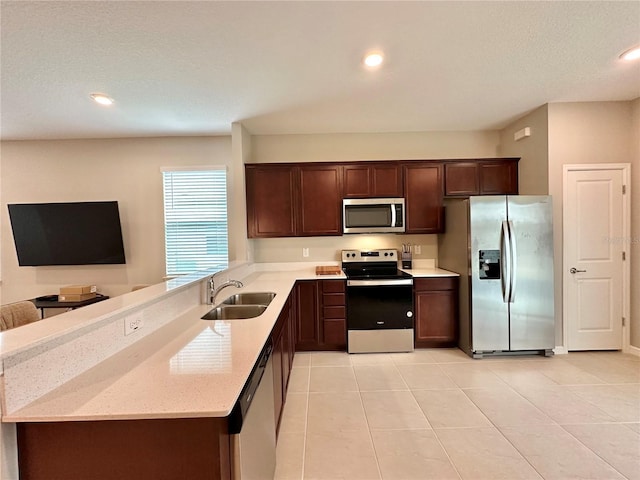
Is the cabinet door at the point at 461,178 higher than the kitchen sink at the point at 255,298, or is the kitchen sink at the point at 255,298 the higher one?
the cabinet door at the point at 461,178

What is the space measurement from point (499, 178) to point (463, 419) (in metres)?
2.94

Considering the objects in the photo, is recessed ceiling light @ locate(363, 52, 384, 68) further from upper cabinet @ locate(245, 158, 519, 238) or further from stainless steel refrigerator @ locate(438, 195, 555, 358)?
stainless steel refrigerator @ locate(438, 195, 555, 358)

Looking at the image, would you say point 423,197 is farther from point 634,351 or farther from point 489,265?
point 634,351

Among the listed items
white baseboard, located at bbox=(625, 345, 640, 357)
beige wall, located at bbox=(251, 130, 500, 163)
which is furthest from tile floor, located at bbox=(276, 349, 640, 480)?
beige wall, located at bbox=(251, 130, 500, 163)

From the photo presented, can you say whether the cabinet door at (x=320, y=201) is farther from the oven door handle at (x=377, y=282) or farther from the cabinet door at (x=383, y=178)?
the oven door handle at (x=377, y=282)

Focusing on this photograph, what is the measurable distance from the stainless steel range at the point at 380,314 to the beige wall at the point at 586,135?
1.95 meters

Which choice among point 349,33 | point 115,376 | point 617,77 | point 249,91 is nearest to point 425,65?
point 349,33

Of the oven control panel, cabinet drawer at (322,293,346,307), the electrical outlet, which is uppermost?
the oven control panel

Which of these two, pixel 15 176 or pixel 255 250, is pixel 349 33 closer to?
pixel 255 250

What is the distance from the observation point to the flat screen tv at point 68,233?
422 centimetres

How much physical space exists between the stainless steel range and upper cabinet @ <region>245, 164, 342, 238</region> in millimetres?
837

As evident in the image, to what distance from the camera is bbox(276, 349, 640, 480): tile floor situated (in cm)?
185

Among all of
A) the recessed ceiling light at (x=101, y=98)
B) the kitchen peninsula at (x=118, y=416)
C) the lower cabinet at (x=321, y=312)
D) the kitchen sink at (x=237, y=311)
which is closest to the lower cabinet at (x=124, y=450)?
the kitchen peninsula at (x=118, y=416)

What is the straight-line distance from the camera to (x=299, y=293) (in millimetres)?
3641
